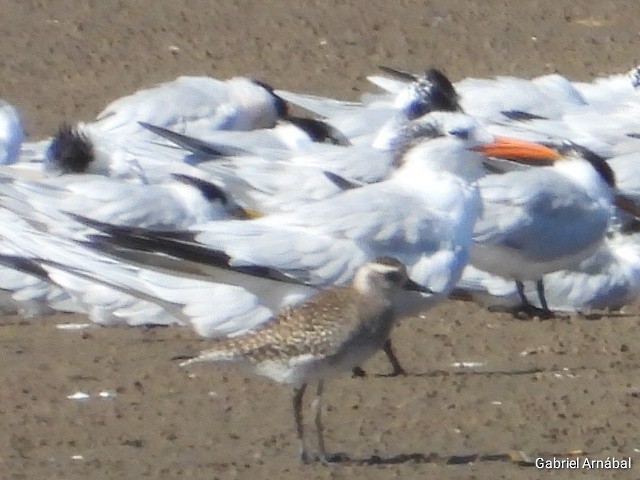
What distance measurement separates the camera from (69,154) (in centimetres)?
1015

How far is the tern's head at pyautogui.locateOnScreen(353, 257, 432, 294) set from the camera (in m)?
6.68

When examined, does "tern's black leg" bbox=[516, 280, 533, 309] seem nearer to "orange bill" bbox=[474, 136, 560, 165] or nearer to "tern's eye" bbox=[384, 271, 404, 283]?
"orange bill" bbox=[474, 136, 560, 165]

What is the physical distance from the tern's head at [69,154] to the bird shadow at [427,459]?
12.1ft

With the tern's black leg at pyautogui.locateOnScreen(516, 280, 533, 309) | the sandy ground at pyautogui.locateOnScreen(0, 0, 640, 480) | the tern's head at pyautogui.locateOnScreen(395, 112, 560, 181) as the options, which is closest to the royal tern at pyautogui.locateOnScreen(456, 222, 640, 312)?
the tern's black leg at pyautogui.locateOnScreen(516, 280, 533, 309)

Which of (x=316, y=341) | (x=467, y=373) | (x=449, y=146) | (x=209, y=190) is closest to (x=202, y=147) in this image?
(x=209, y=190)

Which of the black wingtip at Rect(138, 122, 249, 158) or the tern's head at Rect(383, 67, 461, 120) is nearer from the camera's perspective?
the black wingtip at Rect(138, 122, 249, 158)

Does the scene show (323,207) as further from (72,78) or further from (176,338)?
(72,78)

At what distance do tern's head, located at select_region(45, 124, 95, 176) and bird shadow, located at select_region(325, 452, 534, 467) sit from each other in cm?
368

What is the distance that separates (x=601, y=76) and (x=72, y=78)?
368 centimetres

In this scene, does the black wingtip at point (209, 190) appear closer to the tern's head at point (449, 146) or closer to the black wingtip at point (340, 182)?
the black wingtip at point (340, 182)

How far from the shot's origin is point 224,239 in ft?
25.0

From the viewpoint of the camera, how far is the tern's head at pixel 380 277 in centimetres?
668

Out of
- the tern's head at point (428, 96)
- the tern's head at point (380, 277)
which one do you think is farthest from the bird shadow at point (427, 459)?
the tern's head at point (428, 96)

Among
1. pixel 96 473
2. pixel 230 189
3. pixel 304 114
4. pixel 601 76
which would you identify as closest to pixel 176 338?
pixel 230 189
